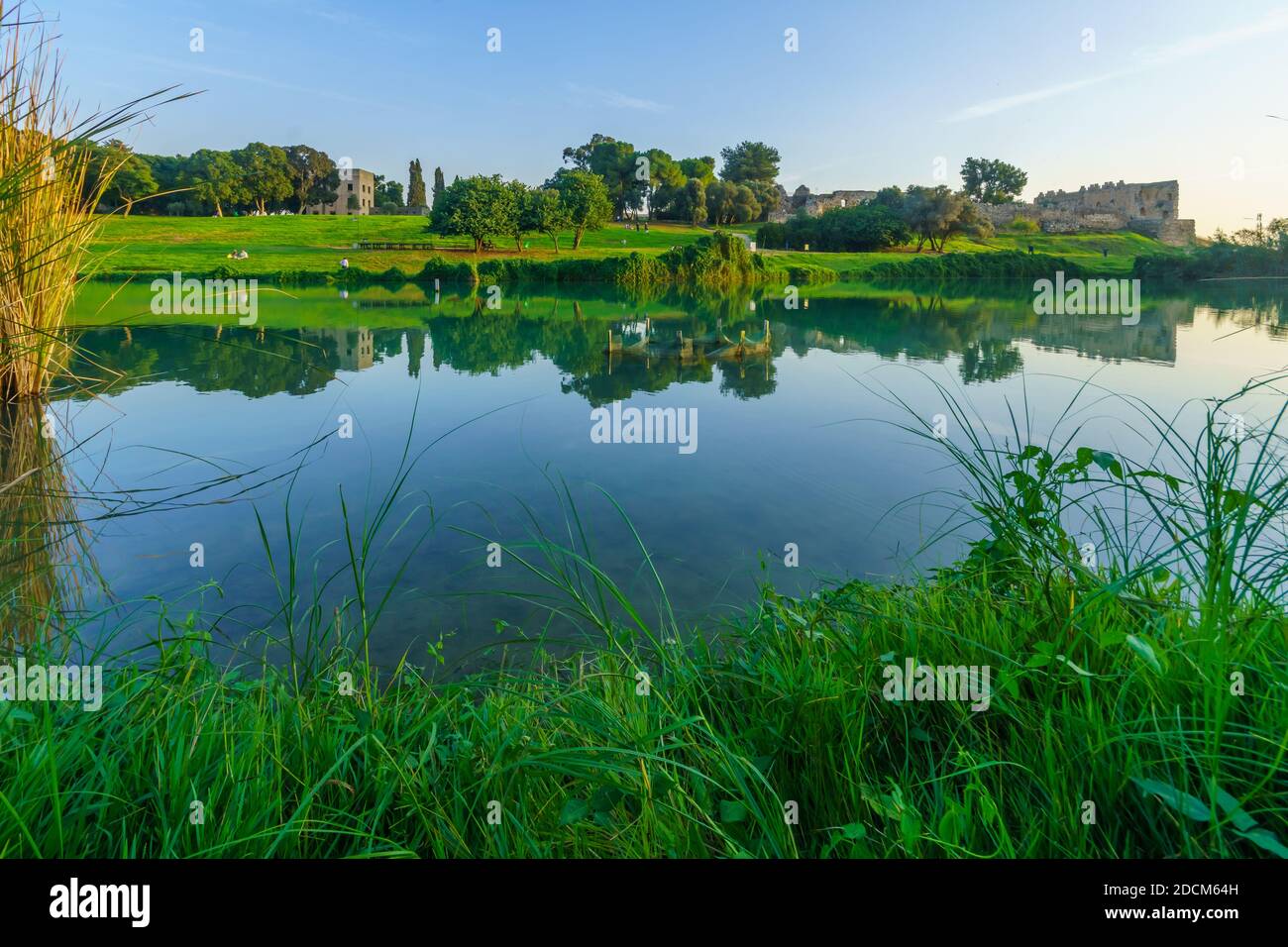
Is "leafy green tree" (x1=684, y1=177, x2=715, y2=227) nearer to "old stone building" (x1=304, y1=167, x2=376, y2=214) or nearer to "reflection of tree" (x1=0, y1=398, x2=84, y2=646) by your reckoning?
"old stone building" (x1=304, y1=167, x2=376, y2=214)

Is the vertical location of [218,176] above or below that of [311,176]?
below

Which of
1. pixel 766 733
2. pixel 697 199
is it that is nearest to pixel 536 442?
pixel 766 733

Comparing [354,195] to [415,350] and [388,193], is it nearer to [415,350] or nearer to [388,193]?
[388,193]

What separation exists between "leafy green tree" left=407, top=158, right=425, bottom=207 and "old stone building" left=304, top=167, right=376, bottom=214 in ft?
16.5

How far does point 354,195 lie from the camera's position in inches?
2477

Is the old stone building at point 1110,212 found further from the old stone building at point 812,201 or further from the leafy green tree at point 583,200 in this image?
the leafy green tree at point 583,200

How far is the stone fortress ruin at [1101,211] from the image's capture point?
41.7 meters

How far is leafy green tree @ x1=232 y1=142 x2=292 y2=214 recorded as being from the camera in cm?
4847

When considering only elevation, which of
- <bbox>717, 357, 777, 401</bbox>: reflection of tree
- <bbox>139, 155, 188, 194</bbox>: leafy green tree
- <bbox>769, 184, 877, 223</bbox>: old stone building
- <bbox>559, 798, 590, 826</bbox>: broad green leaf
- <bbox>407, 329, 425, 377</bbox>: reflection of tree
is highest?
<bbox>139, 155, 188, 194</bbox>: leafy green tree

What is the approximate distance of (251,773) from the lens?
1.60 meters

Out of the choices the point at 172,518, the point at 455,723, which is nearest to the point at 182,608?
the point at 172,518

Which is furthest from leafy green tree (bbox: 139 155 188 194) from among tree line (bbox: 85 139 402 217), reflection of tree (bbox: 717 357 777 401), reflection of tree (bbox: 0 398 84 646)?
reflection of tree (bbox: 0 398 84 646)

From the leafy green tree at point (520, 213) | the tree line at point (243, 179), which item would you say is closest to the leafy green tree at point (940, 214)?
the leafy green tree at point (520, 213)

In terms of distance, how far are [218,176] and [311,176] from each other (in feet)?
36.3
